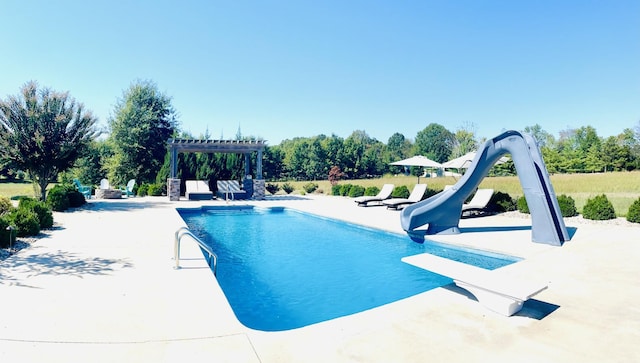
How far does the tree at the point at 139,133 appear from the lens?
23.7 m

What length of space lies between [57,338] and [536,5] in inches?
703

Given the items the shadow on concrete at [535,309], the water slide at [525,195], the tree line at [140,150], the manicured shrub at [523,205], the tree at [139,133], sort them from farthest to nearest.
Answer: the tree at [139,133] < the tree line at [140,150] < the manicured shrub at [523,205] < the water slide at [525,195] < the shadow on concrete at [535,309]

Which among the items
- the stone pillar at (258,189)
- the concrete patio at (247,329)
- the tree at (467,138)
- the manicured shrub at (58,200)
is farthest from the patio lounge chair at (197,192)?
the tree at (467,138)

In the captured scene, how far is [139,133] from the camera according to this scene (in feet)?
77.4

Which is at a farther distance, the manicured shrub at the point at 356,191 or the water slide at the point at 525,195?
the manicured shrub at the point at 356,191

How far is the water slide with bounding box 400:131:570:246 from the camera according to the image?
8.00 m

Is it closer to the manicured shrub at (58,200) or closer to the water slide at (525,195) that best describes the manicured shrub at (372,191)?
the water slide at (525,195)

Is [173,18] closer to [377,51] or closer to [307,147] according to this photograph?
[377,51]

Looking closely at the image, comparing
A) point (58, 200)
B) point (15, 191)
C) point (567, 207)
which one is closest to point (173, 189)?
point (58, 200)

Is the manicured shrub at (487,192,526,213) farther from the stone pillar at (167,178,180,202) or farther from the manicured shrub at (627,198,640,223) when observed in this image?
the stone pillar at (167,178,180,202)

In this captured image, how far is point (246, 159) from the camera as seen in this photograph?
66.3 ft

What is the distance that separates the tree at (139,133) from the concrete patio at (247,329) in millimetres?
19412

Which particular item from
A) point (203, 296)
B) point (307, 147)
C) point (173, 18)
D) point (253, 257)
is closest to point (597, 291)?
point (203, 296)

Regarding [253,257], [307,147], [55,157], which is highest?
[307,147]
